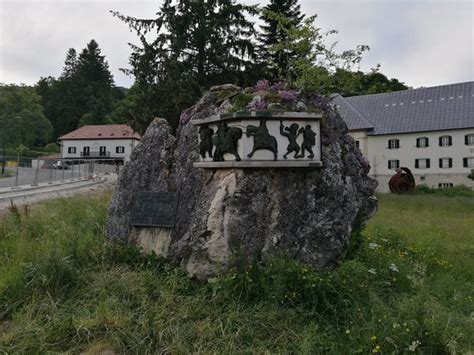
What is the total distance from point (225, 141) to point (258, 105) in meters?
0.61

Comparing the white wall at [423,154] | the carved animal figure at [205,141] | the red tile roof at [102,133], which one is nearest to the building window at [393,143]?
the white wall at [423,154]

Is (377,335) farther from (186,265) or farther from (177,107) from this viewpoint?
(177,107)

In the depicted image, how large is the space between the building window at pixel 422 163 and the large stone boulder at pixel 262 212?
3858cm

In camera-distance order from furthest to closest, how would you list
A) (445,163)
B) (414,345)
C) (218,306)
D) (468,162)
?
(445,163) → (468,162) → (218,306) → (414,345)

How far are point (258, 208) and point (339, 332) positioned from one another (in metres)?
1.51

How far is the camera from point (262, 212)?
4.49m

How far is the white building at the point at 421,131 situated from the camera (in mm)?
37969

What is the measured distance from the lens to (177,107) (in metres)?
17.3

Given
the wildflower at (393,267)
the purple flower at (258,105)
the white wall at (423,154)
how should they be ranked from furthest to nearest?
the white wall at (423,154) < the wildflower at (393,267) < the purple flower at (258,105)

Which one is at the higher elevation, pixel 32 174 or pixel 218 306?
pixel 32 174

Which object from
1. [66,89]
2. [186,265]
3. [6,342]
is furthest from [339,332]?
[66,89]

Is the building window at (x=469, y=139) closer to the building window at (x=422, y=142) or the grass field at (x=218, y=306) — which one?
the building window at (x=422, y=142)

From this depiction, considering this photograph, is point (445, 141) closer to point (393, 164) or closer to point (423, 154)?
point (423, 154)

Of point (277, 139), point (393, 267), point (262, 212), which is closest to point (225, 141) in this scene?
point (277, 139)
